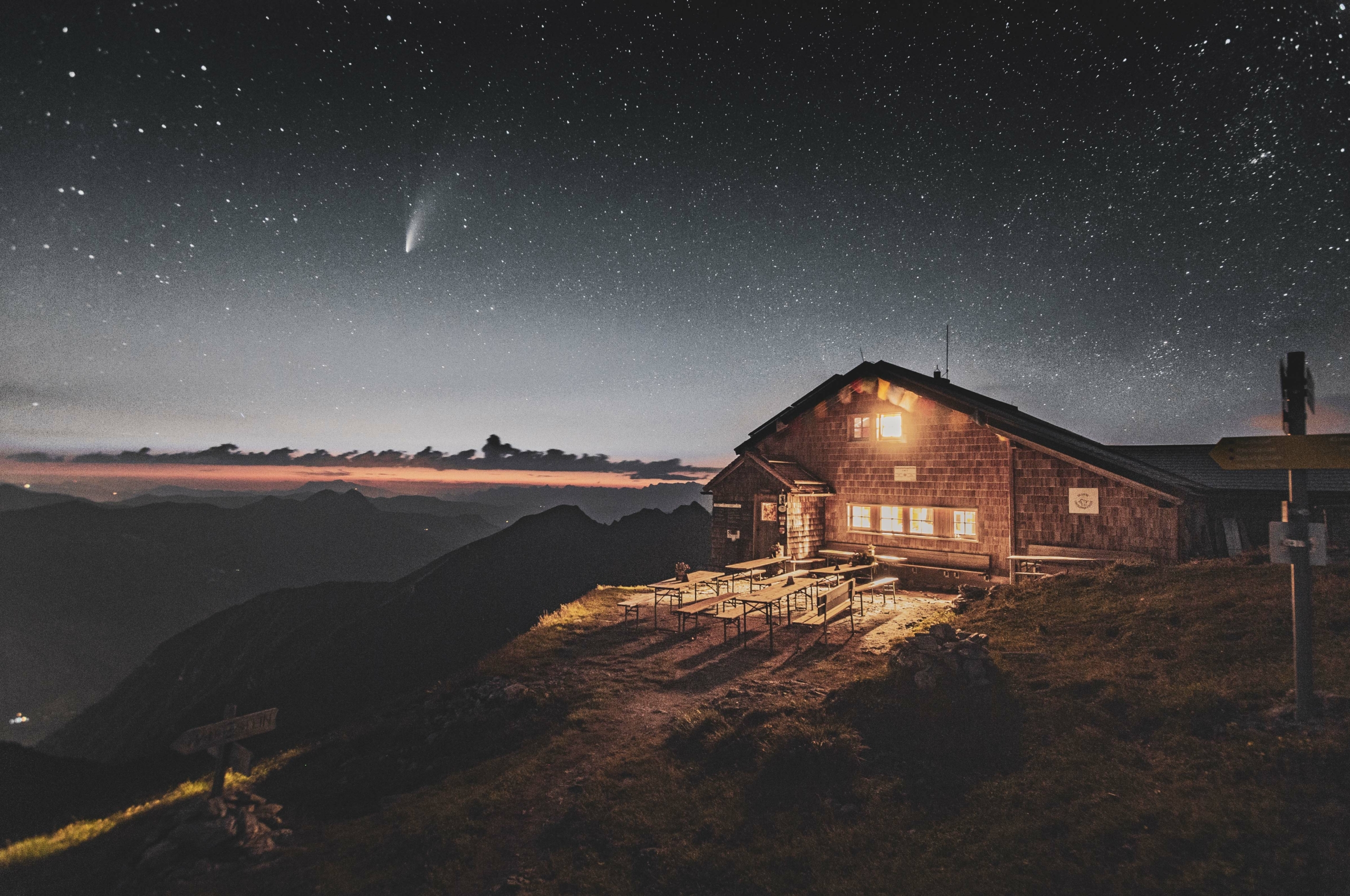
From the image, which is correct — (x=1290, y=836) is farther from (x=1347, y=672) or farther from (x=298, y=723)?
(x=298, y=723)

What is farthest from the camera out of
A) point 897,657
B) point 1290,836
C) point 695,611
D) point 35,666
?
point 35,666

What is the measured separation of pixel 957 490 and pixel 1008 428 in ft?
8.04

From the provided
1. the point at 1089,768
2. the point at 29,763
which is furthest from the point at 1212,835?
the point at 29,763

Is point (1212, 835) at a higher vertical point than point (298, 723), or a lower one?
higher

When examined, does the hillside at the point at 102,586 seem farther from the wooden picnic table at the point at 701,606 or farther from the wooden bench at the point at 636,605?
the wooden picnic table at the point at 701,606

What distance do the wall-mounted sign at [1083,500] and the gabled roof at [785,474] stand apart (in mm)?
7228

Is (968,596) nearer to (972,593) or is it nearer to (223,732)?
(972,593)

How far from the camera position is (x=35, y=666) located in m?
128

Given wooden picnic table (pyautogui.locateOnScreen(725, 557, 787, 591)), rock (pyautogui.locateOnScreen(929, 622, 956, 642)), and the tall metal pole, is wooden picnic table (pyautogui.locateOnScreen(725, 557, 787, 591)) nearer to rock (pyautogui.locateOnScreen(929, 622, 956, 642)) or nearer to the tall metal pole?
rock (pyautogui.locateOnScreen(929, 622, 956, 642))

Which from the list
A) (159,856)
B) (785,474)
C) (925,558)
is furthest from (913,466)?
(159,856)

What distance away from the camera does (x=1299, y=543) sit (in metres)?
5.92

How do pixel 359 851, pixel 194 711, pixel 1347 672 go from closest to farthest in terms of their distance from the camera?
pixel 359 851, pixel 1347 672, pixel 194 711

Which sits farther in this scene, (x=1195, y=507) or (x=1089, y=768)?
(x=1195, y=507)

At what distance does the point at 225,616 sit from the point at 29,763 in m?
108
